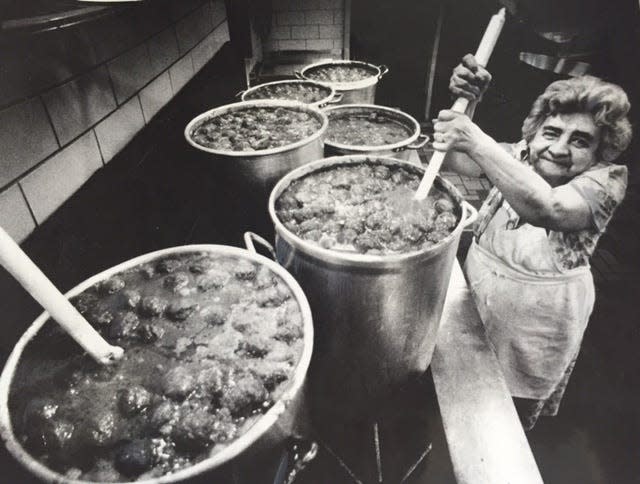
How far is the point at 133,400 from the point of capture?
3.79 feet

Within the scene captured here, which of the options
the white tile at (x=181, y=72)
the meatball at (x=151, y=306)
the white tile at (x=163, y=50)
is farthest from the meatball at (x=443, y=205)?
the white tile at (x=181, y=72)

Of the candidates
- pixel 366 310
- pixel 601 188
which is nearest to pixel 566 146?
→ pixel 601 188

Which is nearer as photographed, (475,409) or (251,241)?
(251,241)

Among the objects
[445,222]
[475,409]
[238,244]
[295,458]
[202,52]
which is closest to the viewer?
[295,458]

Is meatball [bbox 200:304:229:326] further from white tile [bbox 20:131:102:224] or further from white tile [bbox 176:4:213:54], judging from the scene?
white tile [bbox 176:4:213:54]

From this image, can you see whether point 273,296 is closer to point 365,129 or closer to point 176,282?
point 176,282

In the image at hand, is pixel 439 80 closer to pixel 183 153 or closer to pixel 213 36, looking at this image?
pixel 213 36

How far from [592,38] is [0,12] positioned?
3.65m

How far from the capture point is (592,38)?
2.92 meters

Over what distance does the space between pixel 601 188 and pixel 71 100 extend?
313 centimetres

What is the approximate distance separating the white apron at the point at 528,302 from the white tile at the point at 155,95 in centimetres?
279

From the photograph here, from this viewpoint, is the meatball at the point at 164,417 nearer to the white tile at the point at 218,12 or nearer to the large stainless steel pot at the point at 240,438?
the large stainless steel pot at the point at 240,438

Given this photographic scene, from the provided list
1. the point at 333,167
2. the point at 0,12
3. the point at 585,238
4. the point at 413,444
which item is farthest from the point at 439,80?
the point at 0,12

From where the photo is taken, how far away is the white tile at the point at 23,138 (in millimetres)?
1510
